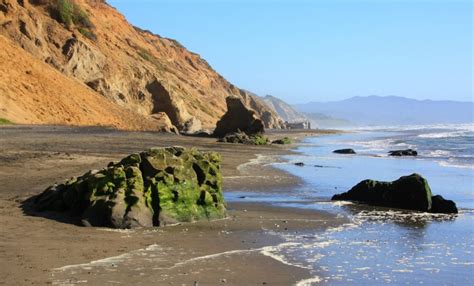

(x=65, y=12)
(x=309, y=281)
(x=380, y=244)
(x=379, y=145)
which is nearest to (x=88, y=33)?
(x=65, y=12)

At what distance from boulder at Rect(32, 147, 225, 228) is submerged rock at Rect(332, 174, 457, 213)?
4.54m

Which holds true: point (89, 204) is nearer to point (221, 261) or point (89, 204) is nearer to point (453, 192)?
point (221, 261)

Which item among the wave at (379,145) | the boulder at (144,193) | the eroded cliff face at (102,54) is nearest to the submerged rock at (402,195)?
the boulder at (144,193)

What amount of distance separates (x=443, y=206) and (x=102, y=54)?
181 feet

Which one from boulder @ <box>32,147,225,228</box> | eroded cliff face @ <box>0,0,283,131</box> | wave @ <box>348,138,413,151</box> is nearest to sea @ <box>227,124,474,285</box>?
boulder @ <box>32,147,225,228</box>

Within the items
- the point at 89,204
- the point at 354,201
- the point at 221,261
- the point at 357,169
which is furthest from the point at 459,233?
the point at 357,169

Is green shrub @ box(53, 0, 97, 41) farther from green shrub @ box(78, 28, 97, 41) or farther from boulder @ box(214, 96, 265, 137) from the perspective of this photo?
boulder @ box(214, 96, 265, 137)

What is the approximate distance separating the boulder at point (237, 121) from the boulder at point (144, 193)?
36520mm

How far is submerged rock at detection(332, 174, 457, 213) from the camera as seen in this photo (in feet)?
48.6

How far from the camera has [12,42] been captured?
50.7m

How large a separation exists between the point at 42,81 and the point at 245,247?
4089cm

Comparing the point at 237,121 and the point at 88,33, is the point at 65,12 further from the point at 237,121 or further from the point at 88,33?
the point at 237,121

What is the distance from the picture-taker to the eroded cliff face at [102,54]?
56250 millimetres

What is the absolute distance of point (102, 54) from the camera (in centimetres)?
6544
